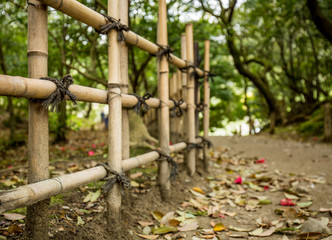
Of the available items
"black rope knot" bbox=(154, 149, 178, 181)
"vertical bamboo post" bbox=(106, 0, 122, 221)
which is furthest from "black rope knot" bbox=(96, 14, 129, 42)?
"black rope knot" bbox=(154, 149, 178, 181)

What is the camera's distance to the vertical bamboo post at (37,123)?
1.48m

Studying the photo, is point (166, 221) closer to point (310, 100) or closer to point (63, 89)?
point (63, 89)

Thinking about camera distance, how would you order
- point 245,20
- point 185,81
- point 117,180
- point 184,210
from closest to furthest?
point 117,180 → point 184,210 → point 185,81 → point 245,20

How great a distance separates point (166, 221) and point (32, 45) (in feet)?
5.27

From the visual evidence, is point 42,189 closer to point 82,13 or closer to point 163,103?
point 82,13

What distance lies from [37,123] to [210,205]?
74.6 inches

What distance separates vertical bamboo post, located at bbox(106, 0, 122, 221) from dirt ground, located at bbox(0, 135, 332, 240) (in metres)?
0.12

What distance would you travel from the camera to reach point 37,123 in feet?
4.92

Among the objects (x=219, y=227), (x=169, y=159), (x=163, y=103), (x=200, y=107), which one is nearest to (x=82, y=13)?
(x=163, y=103)

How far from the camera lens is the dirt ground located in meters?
1.92

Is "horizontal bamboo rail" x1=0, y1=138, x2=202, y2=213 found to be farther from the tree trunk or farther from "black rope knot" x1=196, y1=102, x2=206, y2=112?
the tree trunk

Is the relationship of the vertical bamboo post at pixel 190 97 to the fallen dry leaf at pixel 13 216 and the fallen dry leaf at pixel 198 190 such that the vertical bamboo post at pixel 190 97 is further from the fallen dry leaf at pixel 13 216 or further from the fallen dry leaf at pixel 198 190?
the fallen dry leaf at pixel 13 216

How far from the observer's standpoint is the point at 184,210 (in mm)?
2564

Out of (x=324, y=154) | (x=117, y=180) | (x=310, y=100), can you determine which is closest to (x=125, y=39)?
(x=117, y=180)
